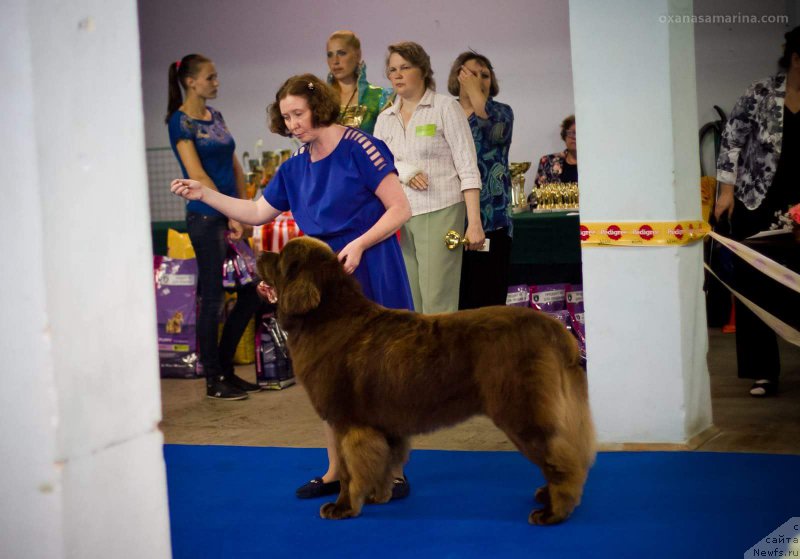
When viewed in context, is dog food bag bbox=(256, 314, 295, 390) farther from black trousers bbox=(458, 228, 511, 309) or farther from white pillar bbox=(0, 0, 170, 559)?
white pillar bbox=(0, 0, 170, 559)

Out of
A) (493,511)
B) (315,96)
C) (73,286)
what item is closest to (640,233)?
(493,511)

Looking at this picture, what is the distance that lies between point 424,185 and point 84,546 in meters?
3.15

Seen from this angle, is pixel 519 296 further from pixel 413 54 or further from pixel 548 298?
pixel 413 54

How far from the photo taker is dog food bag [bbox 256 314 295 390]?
630cm

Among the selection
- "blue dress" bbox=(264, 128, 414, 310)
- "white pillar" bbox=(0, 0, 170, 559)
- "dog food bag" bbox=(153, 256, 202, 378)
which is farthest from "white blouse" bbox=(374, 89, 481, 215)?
"white pillar" bbox=(0, 0, 170, 559)

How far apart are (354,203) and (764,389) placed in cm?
283

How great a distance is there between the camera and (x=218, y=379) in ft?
20.1

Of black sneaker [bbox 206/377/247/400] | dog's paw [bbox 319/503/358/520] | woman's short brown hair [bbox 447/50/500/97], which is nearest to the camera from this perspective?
dog's paw [bbox 319/503/358/520]

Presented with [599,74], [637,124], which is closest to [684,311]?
[637,124]

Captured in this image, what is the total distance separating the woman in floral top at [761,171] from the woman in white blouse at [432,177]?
146 cm

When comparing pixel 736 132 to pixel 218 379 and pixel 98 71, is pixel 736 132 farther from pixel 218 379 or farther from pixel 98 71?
pixel 98 71

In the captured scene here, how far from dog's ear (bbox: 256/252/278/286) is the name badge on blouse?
1.70 m

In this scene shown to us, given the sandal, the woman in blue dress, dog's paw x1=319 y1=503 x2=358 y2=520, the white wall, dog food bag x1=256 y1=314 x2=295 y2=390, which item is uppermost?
the white wall

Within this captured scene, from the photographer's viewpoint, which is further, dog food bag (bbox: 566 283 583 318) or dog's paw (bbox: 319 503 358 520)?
dog food bag (bbox: 566 283 583 318)
